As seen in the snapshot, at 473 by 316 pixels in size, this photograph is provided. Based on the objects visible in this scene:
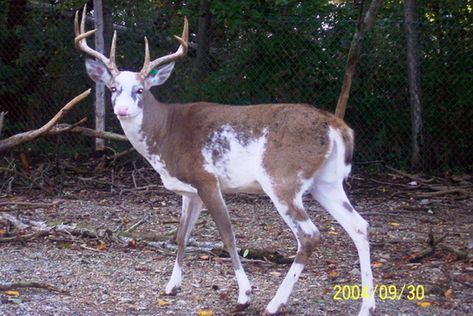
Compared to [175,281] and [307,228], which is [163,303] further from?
[307,228]

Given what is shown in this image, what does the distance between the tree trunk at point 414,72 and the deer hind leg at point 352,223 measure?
4795 mm

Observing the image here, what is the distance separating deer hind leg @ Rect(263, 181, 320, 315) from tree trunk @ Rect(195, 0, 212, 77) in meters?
5.43

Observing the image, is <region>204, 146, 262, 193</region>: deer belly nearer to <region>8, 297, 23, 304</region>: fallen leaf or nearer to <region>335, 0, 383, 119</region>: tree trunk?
<region>8, 297, 23, 304</region>: fallen leaf

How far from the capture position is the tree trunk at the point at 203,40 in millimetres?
10891

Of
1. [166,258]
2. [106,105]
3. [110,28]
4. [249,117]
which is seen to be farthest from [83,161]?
[249,117]

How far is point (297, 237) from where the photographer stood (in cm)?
559

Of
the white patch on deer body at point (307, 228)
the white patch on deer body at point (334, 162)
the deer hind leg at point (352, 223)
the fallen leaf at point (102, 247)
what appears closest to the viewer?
the deer hind leg at point (352, 223)

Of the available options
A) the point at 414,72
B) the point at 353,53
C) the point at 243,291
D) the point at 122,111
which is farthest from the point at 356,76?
the point at 243,291

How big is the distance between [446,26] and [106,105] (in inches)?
164

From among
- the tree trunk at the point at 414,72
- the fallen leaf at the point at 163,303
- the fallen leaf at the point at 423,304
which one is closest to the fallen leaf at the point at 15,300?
the fallen leaf at the point at 163,303

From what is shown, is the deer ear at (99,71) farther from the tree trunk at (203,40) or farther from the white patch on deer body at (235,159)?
the tree trunk at (203,40)

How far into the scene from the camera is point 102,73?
6398mm

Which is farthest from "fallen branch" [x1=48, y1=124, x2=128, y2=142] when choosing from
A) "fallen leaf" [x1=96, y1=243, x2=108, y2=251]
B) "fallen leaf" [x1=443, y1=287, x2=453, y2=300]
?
"fallen leaf" [x1=443, y1=287, x2=453, y2=300]
